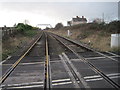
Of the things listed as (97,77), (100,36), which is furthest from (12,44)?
(97,77)

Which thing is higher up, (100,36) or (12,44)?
(100,36)

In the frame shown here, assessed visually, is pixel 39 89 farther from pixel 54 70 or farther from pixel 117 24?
pixel 117 24

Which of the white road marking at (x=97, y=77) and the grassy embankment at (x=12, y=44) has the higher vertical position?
the grassy embankment at (x=12, y=44)

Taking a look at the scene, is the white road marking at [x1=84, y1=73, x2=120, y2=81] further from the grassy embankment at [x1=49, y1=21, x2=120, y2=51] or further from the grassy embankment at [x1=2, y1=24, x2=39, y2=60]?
the grassy embankment at [x1=49, y1=21, x2=120, y2=51]

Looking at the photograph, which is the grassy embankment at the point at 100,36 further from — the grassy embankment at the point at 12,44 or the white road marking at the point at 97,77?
the white road marking at the point at 97,77

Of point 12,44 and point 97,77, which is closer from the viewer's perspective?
point 97,77

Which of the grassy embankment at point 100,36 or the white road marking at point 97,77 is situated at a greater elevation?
the grassy embankment at point 100,36

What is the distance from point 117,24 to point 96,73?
28792 mm

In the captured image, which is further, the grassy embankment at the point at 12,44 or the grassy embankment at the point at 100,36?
the grassy embankment at the point at 100,36

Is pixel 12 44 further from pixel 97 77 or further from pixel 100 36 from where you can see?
pixel 97 77

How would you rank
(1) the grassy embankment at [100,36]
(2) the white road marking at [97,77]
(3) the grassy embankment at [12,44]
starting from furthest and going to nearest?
(1) the grassy embankment at [100,36] → (3) the grassy embankment at [12,44] → (2) the white road marking at [97,77]

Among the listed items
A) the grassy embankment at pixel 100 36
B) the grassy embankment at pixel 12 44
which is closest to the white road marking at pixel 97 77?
the grassy embankment at pixel 12 44

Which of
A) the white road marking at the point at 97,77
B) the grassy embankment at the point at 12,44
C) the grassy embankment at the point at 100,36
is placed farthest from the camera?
the grassy embankment at the point at 100,36

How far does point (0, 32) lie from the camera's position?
2639 centimetres
